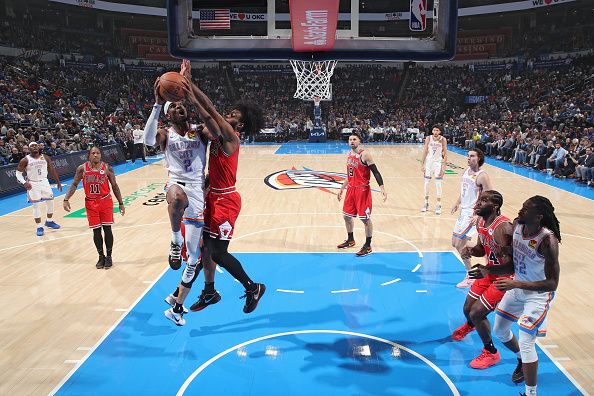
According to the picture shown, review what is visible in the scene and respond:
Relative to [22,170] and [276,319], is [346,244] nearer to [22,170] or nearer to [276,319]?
[276,319]

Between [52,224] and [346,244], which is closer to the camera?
[346,244]

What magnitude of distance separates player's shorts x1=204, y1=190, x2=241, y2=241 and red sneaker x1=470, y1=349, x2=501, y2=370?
8.66 feet

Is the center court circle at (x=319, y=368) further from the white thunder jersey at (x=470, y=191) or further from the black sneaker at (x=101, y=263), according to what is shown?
the black sneaker at (x=101, y=263)

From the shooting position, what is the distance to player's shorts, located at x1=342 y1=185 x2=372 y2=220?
7734 mm

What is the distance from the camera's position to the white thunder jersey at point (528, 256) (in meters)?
3.76

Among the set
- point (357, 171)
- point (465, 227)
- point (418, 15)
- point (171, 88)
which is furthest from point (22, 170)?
point (465, 227)

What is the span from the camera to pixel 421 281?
6.75 m

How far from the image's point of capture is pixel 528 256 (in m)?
3.85

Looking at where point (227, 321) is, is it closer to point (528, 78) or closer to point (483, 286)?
point (483, 286)

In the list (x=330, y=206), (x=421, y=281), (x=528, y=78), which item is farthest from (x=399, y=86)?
(x=421, y=281)

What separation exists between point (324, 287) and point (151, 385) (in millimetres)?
2866

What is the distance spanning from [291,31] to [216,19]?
771 millimetres

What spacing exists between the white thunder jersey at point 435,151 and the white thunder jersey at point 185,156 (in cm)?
744

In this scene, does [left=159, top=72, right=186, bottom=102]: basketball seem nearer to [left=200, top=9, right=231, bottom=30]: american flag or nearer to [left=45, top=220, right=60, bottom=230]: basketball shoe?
[left=200, top=9, right=231, bottom=30]: american flag
